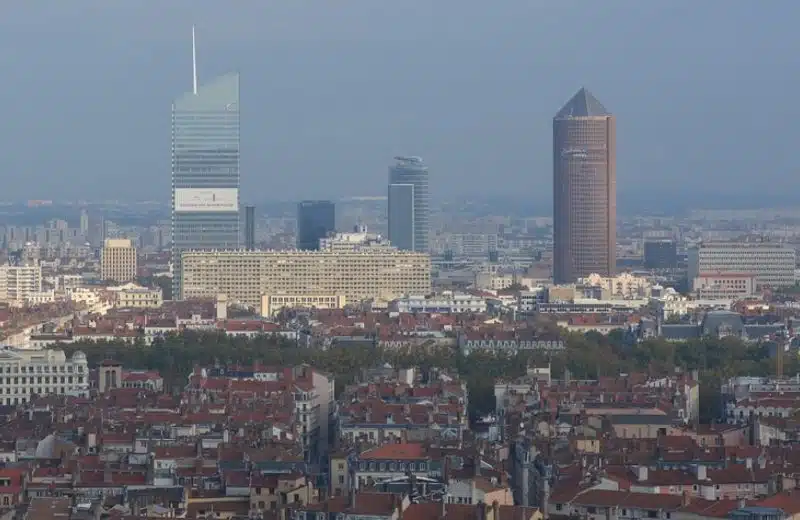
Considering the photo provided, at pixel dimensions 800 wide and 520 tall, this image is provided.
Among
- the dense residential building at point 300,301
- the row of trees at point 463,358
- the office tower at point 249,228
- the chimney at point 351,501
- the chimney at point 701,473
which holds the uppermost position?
the office tower at point 249,228

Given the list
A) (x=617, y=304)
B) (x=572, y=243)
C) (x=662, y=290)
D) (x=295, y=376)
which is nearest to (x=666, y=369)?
(x=295, y=376)

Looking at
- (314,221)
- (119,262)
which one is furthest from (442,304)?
(314,221)

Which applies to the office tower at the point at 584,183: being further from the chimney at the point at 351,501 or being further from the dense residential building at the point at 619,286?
the chimney at the point at 351,501

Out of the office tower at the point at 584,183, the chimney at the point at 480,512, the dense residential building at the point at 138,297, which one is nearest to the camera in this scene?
the chimney at the point at 480,512

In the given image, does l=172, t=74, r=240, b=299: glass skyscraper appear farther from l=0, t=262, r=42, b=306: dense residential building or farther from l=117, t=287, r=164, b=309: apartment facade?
l=117, t=287, r=164, b=309: apartment facade

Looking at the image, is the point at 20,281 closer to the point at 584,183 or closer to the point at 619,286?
the point at 619,286

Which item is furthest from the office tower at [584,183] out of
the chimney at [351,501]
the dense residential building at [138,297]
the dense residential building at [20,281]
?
the chimney at [351,501]
